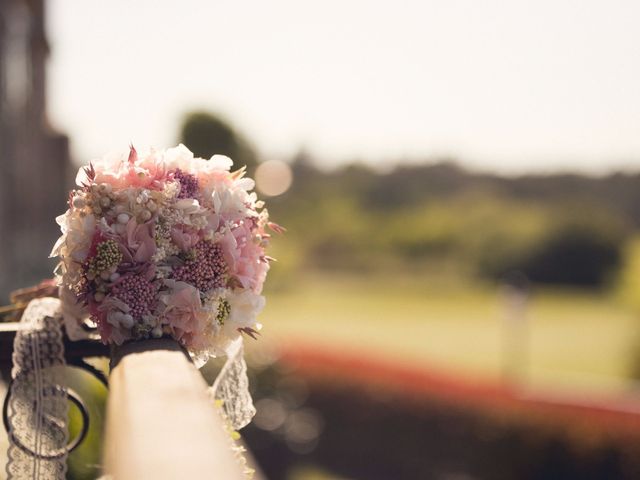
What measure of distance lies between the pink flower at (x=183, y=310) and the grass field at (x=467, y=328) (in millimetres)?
8538

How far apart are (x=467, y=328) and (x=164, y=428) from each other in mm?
25678

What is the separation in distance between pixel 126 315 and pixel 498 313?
2980 centimetres

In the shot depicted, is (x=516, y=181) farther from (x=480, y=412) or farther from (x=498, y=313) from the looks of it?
(x=480, y=412)

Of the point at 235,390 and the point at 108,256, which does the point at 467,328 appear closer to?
the point at 235,390

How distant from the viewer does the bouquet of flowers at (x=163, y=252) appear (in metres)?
1.82

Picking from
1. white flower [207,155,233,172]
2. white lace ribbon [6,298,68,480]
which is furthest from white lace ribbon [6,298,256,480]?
white flower [207,155,233,172]

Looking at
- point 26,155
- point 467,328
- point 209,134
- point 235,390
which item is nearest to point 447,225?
point 209,134

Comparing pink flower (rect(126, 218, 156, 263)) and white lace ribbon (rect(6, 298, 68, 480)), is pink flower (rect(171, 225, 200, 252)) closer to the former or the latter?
pink flower (rect(126, 218, 156, 263))

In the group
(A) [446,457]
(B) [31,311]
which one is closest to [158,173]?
(B) [31,311]

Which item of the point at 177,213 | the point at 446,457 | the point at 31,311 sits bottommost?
the point at 446,457

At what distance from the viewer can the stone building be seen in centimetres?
1087

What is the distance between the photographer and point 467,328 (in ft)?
86.0

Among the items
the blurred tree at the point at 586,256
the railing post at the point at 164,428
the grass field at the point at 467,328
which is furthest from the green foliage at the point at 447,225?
the railing post at the point at 164,428

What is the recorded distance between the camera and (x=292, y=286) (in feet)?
143
